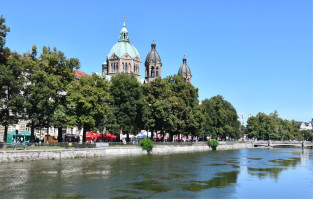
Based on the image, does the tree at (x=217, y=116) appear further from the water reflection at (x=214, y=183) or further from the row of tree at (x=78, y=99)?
the water reflection at (x=214, y=183)

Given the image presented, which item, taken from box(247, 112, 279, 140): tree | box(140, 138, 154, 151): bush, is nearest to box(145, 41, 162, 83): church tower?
box(247, 112, 279, 140): tree

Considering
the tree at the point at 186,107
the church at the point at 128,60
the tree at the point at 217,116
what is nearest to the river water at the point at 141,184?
the tree at the point at 186,107

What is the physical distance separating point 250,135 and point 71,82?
11565 centimetres

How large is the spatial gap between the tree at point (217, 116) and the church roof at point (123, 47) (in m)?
37.0

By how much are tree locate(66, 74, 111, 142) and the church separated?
67.8m

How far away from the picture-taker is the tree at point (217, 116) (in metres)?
107

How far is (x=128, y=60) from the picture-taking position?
131 meters

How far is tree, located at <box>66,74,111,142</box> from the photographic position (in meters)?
55.4

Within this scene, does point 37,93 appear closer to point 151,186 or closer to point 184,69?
point 151,186

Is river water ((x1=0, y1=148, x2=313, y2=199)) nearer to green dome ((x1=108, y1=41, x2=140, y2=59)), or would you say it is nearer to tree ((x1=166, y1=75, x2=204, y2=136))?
tree ((x1=166, y1=75, x2=204, y2=136))

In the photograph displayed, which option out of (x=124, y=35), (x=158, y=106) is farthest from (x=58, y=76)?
(x=124, y=35)

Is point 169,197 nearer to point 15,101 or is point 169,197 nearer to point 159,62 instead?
point 15,101

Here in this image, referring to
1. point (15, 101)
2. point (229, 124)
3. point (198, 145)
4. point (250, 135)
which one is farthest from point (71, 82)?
point (250, 135)

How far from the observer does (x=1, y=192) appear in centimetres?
2447
